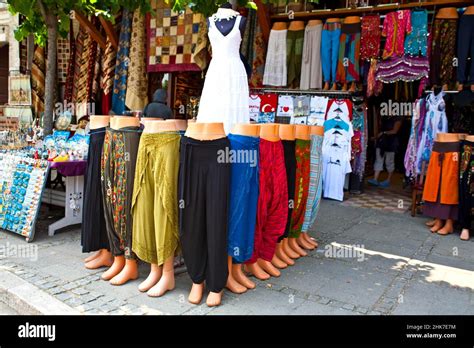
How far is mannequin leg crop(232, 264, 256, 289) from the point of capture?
11.3 feet

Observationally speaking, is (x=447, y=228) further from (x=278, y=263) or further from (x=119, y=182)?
(x=119, y=182)

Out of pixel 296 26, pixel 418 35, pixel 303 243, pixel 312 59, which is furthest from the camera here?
pixel 296 26

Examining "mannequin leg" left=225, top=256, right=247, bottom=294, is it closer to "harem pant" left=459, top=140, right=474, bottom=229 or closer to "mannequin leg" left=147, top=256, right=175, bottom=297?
"mannequin leg" left=147, top=256, right=175, bottom=297

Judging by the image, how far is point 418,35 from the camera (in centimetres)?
634

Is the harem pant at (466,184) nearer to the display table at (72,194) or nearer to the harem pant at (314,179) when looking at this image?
the harem pant at (314,179)

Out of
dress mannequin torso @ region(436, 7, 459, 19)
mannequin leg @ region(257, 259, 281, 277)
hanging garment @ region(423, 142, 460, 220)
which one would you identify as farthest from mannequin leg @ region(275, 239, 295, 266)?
dress mannequin torso @ region(436, 7, 459, 19)

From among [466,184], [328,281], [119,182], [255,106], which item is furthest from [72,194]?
[466,184]

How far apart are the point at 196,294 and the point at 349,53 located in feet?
16.6

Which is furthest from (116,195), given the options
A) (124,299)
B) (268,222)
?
(268,222)

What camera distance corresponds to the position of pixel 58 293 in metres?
3.26

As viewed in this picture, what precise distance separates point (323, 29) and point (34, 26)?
455 centimetres

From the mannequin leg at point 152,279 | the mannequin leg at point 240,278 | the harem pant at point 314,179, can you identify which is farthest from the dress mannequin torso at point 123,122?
the harem pant at point 314,179

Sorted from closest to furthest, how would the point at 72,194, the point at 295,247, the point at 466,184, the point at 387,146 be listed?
the point at 295,247 < the point at 72,194 < the point at 466,184 < the point at 387,146
